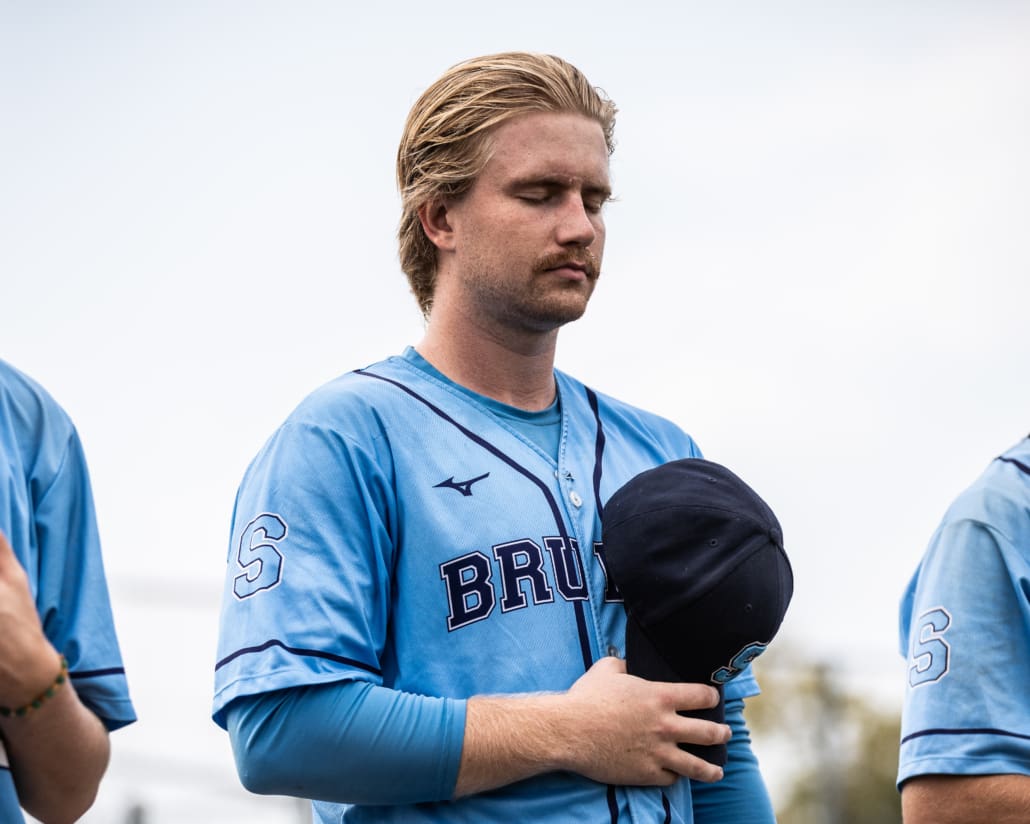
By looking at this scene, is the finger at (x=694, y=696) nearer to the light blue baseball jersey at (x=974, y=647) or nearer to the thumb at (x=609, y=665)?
the thumb at (x=609, y=665)

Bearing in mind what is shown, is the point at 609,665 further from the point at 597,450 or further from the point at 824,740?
the point at 824,740

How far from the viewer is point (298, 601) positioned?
8.75 feet

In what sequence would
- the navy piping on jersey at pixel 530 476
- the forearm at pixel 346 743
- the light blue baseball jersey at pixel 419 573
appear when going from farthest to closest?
1. the navy piping on jersey at pixel 530 476
2. the light blue baseball jersey at pixel 419 573
3. the forearm at pixel 346 743

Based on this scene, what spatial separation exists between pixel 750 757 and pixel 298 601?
1163 millimetres

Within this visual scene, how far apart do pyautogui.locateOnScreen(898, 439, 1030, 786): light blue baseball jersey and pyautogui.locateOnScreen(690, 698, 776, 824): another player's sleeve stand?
1.13 feet

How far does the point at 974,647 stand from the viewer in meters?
3.21

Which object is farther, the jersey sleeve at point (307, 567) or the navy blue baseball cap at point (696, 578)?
the navy blue baseball cap at point (696, 578)

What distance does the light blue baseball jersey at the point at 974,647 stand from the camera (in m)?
3.14

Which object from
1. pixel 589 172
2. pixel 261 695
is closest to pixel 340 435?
pixel 261 695

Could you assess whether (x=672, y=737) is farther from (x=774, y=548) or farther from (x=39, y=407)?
(x=39, y=407)

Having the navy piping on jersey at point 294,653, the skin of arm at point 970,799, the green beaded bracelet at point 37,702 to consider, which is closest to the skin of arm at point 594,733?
the navy piping on jersey at point 294,653

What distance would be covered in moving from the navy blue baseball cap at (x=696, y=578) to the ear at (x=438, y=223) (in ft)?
2.72

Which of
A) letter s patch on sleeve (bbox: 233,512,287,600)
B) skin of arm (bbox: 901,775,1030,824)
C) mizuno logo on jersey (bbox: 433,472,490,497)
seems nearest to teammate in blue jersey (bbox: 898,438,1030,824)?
skin of arm (bbox: 901,775,1030,824)

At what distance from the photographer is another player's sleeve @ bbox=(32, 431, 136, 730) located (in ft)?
7.70
